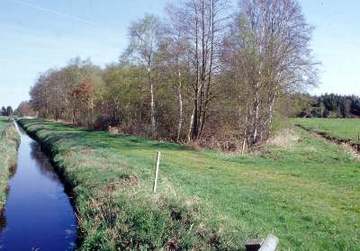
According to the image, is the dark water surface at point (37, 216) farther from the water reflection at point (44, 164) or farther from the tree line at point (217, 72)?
the tree line at point (217, 72)

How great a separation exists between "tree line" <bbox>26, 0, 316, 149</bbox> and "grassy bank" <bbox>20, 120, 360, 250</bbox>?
10958mm

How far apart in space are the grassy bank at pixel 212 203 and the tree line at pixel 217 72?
11.0 meters

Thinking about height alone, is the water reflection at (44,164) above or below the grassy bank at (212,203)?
below

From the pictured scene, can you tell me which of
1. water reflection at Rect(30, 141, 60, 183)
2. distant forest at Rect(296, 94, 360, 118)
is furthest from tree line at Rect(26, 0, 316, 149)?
distant forest at Rect(296, 94, 360, 118)

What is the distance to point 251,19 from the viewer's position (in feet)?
124

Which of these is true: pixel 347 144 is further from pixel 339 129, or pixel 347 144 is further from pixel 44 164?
pixel 44 164

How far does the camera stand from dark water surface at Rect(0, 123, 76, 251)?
15.6m

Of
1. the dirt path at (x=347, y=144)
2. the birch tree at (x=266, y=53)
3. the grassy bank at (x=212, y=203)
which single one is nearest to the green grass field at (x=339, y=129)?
the dirt path at (x=347, y=144)

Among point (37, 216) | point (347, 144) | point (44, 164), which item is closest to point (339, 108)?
point (347, 144)

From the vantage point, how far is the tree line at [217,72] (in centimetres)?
Answer: 3659

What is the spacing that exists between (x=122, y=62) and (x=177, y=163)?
100 feet

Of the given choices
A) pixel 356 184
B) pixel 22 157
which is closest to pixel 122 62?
pixel 22 157

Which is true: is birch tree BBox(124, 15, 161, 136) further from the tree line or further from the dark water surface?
the dark water surface

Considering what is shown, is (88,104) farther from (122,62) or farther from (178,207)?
(178,207)
